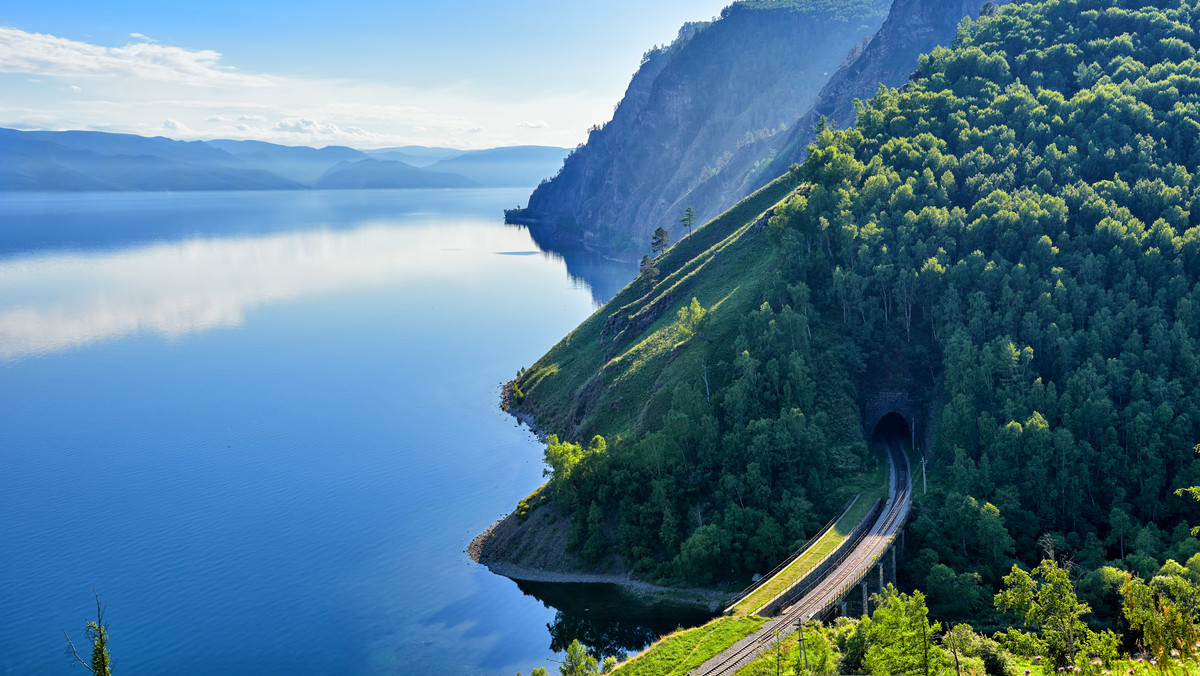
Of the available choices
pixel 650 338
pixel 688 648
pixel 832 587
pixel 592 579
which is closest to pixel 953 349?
pixel 832 587

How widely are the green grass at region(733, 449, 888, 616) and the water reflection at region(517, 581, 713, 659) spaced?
9189mm

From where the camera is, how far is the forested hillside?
83562mm

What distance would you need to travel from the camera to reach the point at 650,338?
416 feet

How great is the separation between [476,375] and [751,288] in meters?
63.5

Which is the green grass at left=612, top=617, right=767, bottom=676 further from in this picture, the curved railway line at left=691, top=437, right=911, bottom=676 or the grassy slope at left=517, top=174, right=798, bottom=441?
the grassy slope at left=517, top=174, right=798, bottom=441

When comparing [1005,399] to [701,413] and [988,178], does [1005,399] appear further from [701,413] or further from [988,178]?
[988,178]

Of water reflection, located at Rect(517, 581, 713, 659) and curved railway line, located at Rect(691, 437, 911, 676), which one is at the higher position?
curved railway line, located at Rect(691, 437, 911, 676)

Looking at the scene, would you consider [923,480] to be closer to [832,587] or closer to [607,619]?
[832,587]

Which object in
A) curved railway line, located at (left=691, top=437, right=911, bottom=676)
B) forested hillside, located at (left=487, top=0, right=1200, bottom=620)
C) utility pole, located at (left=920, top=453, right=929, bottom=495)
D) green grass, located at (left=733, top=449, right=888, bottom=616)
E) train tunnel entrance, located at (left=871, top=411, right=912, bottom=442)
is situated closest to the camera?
curved railway line, located at (left=691, top=437, right=911, bottom=676)

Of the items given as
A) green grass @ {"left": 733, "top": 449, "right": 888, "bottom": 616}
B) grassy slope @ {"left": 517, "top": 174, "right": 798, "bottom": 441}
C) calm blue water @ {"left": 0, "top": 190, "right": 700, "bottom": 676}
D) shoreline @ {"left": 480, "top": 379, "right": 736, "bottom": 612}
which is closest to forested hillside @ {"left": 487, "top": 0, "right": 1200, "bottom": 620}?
grassy slope @ {"left": 517, "top": 174, "right": 798, "bottom": 441}

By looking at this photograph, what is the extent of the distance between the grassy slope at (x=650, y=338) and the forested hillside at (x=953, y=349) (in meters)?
0.62

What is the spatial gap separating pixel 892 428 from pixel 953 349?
15.5 metres

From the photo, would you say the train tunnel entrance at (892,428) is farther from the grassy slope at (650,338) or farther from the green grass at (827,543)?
the grassy slope at (650,338)

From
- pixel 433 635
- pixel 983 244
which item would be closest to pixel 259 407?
pixel 433 635
